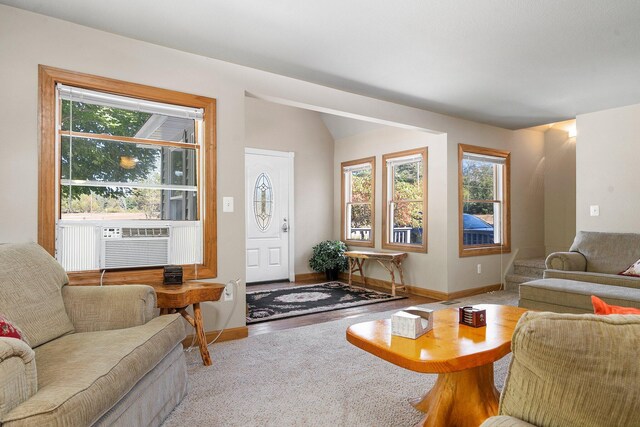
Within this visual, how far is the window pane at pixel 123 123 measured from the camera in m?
2.74

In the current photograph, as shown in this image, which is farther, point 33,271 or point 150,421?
point 33,271

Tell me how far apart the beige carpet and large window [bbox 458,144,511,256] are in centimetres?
286

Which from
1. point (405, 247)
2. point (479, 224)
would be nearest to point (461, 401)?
point (405, 247)

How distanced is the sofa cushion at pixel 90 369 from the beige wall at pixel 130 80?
44.9 inches

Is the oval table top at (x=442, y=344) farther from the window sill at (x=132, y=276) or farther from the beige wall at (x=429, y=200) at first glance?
→ the beige wall at (x=429, y=200)

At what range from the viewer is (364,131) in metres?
6.23

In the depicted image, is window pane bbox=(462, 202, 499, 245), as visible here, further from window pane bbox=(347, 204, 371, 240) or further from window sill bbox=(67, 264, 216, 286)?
window sill bbox=(67, 264, 216, 286)

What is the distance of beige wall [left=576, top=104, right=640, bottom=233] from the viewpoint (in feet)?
14.6

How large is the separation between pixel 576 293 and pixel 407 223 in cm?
260

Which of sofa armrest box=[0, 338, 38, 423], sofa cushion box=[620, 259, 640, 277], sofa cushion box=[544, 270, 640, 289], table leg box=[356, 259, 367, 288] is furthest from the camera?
table leg box=[356, 259, 367, 288]

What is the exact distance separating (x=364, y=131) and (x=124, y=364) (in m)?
5.27

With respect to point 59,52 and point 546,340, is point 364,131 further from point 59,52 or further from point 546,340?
point 546,340

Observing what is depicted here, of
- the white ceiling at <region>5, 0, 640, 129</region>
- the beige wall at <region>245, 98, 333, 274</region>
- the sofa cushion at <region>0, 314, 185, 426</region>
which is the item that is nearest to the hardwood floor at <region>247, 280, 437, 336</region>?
the sofa cushion at <region>0, 314, 185, 426</region>

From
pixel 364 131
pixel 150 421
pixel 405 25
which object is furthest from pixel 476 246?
pixel 150 421
